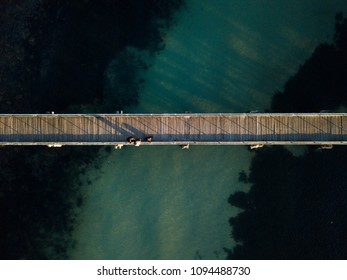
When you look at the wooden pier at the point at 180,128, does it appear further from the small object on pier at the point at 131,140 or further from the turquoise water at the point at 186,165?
the turquoise water at the point at 186,165

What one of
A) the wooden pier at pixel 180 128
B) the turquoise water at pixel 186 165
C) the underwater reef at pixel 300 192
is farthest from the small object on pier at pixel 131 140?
the underwater reef at pixel 300 192

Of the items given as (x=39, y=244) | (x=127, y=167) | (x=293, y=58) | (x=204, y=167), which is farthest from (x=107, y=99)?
(x=293, y=58)

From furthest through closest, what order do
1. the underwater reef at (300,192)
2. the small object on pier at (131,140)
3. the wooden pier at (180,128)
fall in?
the underwater reef at (300,192) < the wooden pier at (180,128) < the small object on pier at (131,140)

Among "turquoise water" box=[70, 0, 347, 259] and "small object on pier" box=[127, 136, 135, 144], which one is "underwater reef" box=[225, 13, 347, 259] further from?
"small object on pier" box=[127, 136, 135, 144]

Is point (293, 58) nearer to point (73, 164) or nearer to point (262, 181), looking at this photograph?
point (262, 181)

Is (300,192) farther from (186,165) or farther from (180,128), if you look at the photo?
(180,128)

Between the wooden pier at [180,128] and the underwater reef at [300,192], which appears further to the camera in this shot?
the underwater reef at [300,192]

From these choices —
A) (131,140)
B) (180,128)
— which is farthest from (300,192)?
(131,140)
